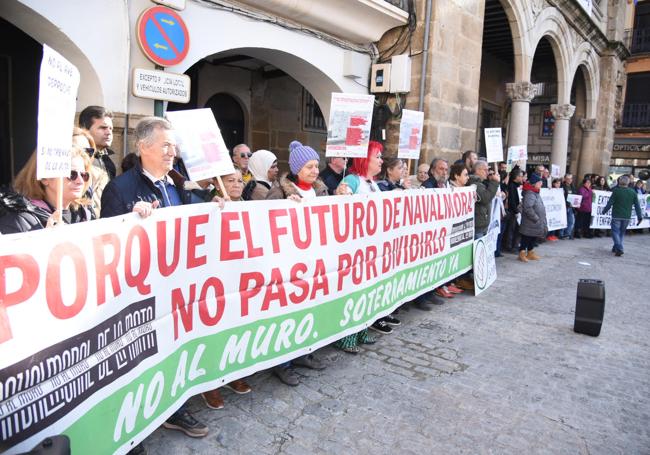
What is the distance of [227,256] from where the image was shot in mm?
2867

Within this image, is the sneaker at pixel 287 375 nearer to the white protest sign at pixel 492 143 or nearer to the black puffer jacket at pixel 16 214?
the black puffer jacket at pixel 16 214

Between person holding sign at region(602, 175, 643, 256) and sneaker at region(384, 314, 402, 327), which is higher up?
person holding sign at region(602, 175, 643, 256)

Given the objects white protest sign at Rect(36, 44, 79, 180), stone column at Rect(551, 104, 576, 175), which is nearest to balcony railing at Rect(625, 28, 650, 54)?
stone column at Rect(551, 104, 576, 175)

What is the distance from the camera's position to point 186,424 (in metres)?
2.78

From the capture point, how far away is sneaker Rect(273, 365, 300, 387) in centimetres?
344

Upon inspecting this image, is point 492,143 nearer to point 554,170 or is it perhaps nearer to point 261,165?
point 261,165

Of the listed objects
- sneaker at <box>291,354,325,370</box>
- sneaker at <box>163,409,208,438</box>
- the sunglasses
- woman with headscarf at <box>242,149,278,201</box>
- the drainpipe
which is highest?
the drainpipe

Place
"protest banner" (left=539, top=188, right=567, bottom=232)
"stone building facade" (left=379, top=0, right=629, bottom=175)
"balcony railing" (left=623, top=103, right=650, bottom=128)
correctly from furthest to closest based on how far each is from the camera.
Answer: "balcony railing" (left=623, top=103, right=650, bottom=128) < "protest banner" (left=539, top=188, right=567, bottom=232) < "stone building facade" (left=379, top=0, right=629, bottom=175)

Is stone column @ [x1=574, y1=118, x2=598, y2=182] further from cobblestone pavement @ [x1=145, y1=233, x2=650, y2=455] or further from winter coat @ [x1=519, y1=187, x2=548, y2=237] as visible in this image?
cobblestone pavement @ [x1=145, y1=233, x2=650, y2=455]

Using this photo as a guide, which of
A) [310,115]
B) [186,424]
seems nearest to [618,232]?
[310,115]

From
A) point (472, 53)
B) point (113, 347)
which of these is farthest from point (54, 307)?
point (472, 53)

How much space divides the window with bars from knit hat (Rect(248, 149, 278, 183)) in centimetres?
626

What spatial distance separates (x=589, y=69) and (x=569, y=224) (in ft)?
23.0

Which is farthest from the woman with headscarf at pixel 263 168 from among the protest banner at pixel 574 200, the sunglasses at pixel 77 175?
the protest banner at pixel 574 200
